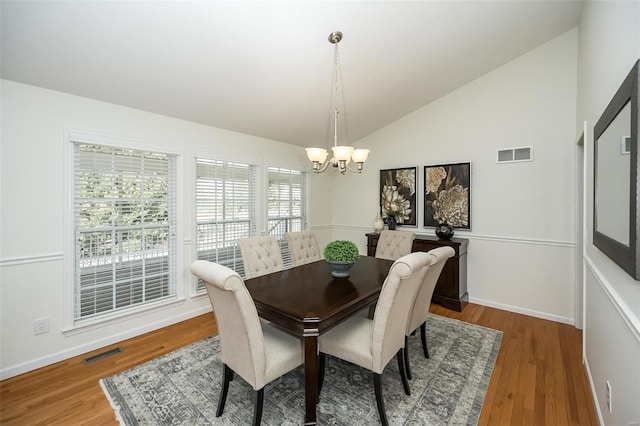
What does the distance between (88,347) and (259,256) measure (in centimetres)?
183

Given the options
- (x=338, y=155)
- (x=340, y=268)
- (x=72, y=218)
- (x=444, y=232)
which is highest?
(x=338, y=155)

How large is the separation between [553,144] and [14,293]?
5611 millimetres

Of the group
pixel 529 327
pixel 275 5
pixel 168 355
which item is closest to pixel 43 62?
pixel 275 5

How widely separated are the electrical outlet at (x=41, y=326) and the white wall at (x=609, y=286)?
3.95 m

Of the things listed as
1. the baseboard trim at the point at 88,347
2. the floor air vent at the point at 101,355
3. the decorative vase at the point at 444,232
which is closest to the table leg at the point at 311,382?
the floor air vent at the point at 101,355

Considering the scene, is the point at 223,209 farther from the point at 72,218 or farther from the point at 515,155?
the point at 515,155

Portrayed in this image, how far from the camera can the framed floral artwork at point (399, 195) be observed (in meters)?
4.45

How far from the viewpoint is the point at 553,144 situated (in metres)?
3.37

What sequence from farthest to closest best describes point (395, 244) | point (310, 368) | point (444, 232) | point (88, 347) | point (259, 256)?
1. point (444, 232)
2. point (395, 244)
3. point (259, 256)
4. point (88, 347)
5. point (310, 368)

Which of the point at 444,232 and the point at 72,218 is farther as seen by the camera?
the point at 444,232

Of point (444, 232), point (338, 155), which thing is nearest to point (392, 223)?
point (444, 232)

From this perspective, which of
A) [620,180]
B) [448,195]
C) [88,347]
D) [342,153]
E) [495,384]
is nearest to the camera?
[620,180]

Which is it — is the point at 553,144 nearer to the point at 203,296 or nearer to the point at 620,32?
the point at 620,32

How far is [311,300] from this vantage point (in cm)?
195
